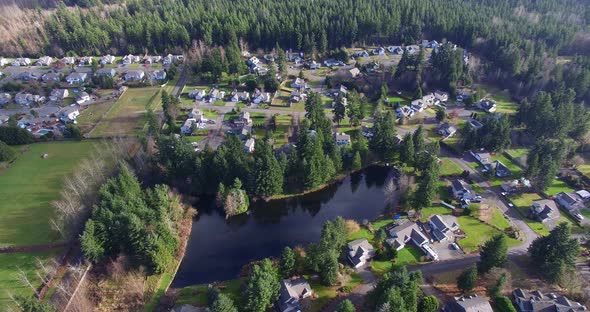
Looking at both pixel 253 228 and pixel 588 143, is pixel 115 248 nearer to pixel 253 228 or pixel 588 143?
pixel 253 228

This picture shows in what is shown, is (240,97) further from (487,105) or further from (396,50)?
(487,105)

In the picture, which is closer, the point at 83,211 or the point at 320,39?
the point at 83,211

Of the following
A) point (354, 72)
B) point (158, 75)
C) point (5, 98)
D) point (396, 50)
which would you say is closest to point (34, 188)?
point (5, 98)

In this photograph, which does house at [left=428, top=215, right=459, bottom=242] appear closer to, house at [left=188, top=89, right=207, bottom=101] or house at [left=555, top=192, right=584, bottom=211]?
house at [left=555, top=192, right=584, bottom=211]

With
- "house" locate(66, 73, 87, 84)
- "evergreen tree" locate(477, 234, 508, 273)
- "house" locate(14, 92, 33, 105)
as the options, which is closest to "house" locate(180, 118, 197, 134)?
"house" locate(66, 73, 87, 84)

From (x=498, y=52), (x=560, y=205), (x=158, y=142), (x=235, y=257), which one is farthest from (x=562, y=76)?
(x=158, y=142)
